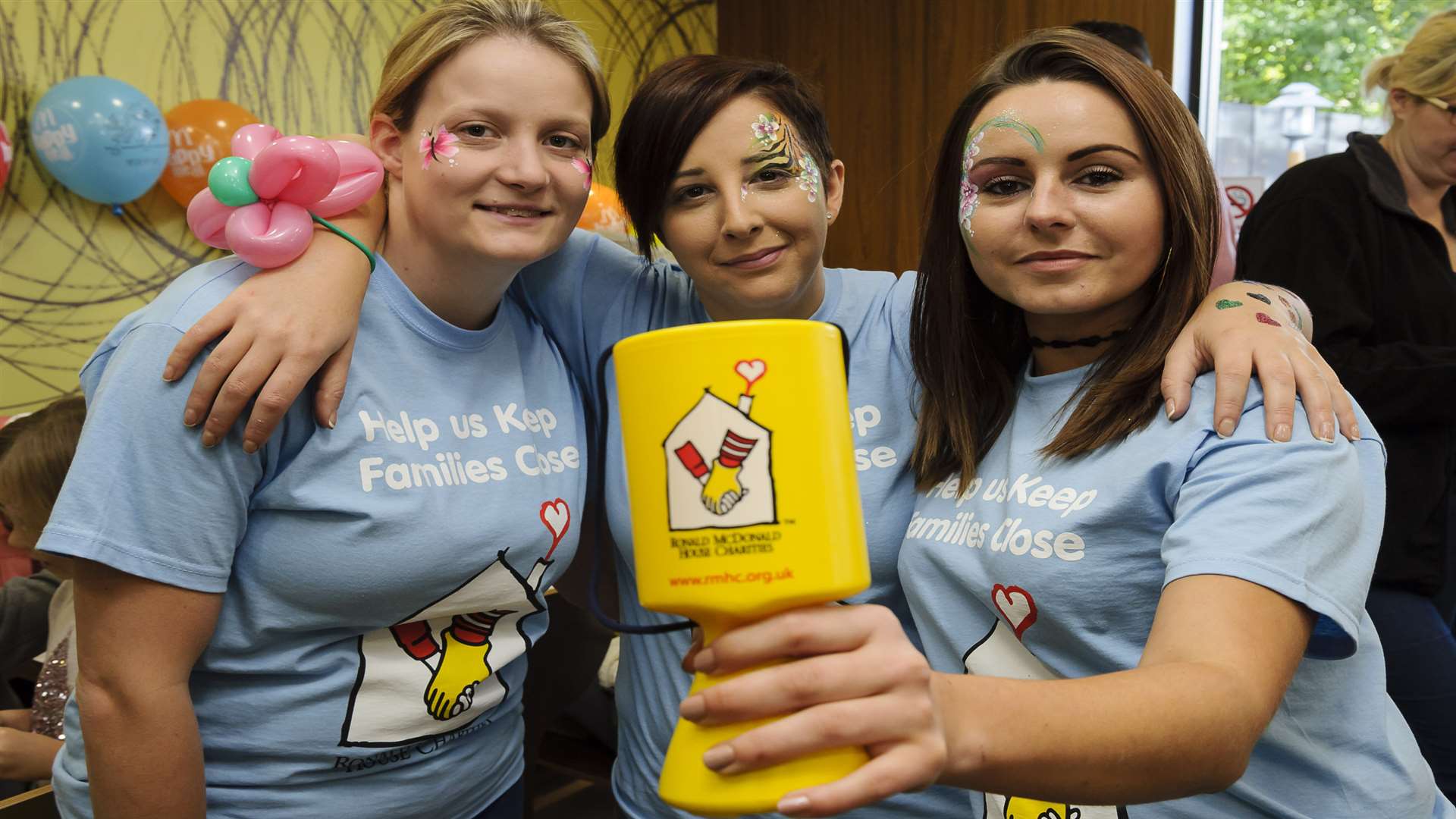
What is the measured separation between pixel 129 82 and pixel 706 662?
3.85m

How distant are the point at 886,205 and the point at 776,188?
3.93 metres

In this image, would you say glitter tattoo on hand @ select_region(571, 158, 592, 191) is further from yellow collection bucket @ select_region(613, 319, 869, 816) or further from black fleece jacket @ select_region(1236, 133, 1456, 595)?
black fleece jacket @ select_region(1236, 133, 1456, 595)

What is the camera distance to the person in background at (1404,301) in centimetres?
172

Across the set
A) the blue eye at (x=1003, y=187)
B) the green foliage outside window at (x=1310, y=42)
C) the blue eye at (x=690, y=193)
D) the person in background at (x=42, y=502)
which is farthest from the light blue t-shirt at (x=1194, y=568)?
the green foliage outside window at (x=1310, y=42)

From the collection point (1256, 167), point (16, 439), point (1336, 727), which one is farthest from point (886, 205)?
point (1336, 727)

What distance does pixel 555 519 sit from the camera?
127 centimetres

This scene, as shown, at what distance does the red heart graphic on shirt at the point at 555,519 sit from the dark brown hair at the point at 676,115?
1.45ft

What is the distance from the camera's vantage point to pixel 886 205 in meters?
5.19

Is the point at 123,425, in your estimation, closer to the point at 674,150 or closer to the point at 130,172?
the point at 674,150

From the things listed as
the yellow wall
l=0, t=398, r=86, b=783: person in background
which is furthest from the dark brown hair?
the yellow wall

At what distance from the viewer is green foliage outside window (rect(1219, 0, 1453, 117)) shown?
3.77 metres

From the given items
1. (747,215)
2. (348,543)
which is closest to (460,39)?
(747,215)

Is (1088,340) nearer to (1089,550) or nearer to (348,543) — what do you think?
(1089,550)

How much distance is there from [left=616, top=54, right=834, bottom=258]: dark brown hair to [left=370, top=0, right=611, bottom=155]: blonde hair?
3.4 inches
